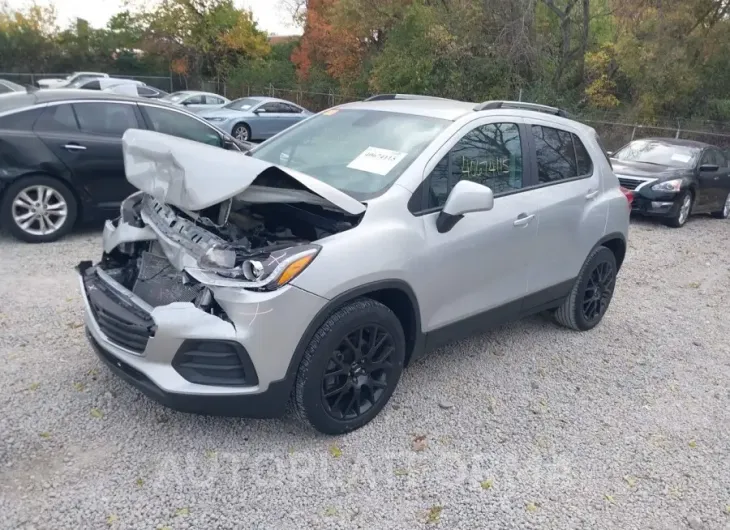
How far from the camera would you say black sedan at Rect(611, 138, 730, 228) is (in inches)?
398

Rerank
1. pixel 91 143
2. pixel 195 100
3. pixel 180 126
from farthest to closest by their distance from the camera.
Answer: pixel 195 100
pixel 180 126
pixel 91 143

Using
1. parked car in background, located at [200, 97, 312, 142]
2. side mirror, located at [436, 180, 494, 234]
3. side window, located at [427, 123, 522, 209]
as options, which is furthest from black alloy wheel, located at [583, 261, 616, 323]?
parked car in background, located at [200, 97, 312, 142]

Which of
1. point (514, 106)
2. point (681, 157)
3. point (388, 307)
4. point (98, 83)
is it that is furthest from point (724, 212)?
point (98, 83)

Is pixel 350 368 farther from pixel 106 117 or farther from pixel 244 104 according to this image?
pixel 244 104

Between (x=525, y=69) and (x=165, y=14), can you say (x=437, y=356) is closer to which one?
(x=525, y=69)

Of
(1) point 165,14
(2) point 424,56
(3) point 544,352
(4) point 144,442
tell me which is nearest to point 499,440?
(3) point 544,352

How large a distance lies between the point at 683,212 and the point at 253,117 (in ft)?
39.5

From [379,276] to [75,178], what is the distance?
15.0ft

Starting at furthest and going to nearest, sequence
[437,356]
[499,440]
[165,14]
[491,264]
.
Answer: [165,14] → [437,356] → [491,264] → [499,440]

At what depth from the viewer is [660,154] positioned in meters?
11.2

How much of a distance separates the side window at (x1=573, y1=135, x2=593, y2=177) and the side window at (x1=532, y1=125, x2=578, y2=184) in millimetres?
50

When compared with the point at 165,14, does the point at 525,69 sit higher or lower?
lower

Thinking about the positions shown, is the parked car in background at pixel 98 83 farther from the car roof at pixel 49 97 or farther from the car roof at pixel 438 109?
the car roof at pixel 438 109

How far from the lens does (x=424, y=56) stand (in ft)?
75.6
